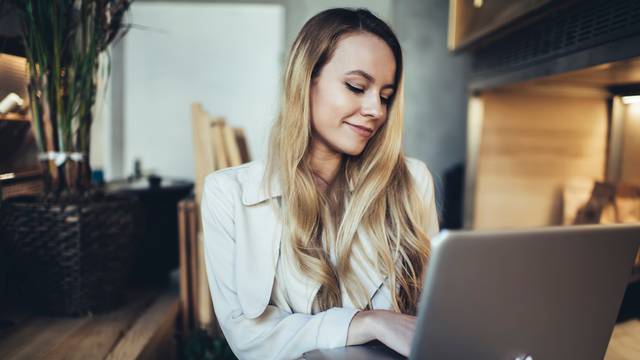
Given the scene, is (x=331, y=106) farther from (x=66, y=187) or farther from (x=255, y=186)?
(x=66, y=187)

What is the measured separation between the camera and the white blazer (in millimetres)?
1100

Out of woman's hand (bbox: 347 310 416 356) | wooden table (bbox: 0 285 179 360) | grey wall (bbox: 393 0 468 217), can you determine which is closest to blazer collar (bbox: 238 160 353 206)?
woman's hand (bbox: 347 310 416 356)

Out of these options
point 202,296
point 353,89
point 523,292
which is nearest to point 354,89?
point 353,89

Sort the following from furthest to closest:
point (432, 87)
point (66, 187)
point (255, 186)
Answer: point (432, 87), point (66, 187), point (255, 186)

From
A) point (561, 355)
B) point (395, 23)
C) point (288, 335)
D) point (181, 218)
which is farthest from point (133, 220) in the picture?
point (395, 23)

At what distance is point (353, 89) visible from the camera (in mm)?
1230

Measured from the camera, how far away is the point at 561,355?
777 millimetres

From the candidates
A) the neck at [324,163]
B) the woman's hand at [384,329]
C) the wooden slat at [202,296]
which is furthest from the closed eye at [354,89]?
the wooden slat at [202,296]

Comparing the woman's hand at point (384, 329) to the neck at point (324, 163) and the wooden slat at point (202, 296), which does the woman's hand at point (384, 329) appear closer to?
the neck at point (324, 163)

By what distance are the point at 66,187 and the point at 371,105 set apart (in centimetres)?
102

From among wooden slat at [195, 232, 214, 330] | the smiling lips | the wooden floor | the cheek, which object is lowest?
wooden slat at [195, 232, 214, 330]

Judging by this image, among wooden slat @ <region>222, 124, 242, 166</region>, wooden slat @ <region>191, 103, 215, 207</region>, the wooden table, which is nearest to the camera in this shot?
the wooden table

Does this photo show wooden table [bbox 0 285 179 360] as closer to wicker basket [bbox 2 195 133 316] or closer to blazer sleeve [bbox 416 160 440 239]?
wicker basket [bbox 2 195 133 316]

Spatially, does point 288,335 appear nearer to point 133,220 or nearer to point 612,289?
point 612,289
